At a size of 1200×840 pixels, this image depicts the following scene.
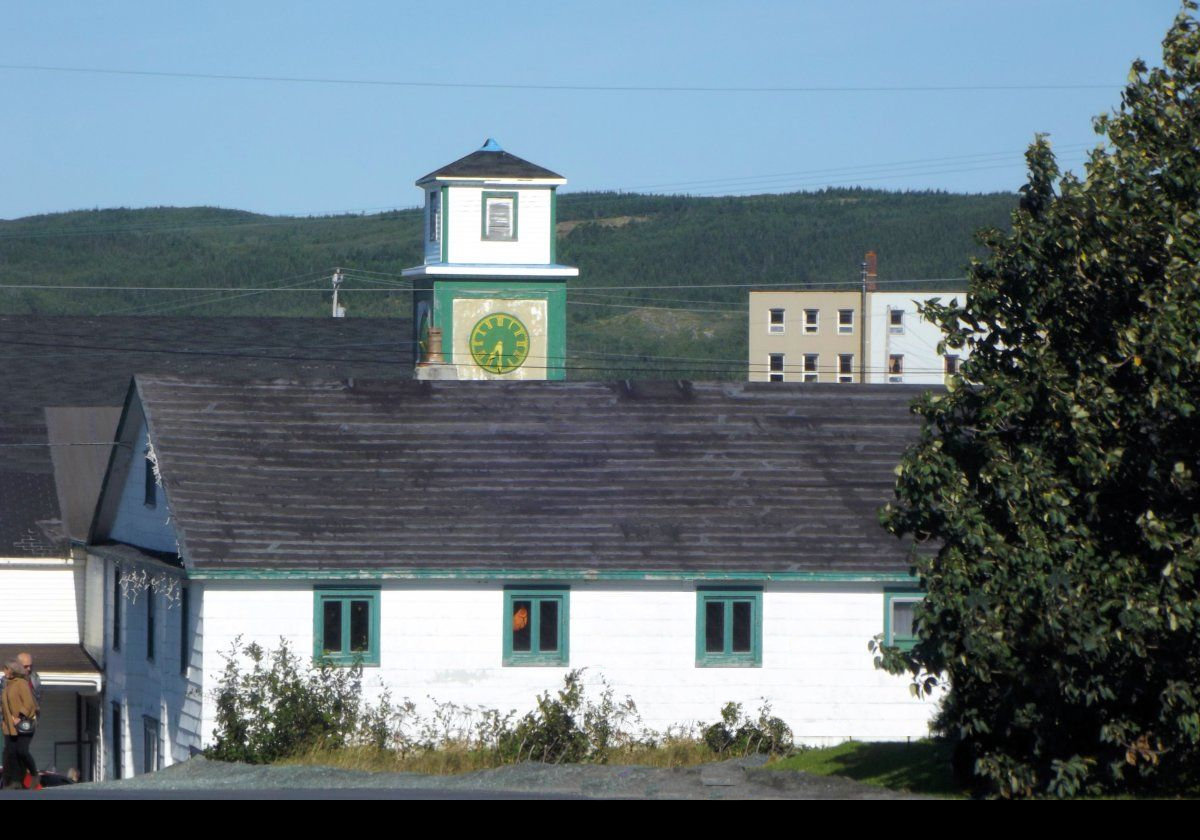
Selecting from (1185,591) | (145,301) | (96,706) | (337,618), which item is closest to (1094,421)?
(1185,591)

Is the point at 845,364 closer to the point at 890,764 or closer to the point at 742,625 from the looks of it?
the point at 742,625

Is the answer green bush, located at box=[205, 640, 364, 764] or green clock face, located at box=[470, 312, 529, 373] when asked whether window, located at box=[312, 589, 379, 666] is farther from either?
green clock face, located at box=[470, 312, 529, 373]

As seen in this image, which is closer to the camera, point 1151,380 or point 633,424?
point 1151,380

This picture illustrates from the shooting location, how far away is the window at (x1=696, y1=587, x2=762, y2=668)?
2452 centimetres

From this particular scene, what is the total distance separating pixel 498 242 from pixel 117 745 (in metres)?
18.9

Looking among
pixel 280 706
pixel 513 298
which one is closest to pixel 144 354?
pixel 513 298

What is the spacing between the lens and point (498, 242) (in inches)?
1729

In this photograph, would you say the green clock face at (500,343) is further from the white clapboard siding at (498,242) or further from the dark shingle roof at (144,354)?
the dark shingle roof at (144,354)

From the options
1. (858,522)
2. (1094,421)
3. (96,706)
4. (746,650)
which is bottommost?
(96,706)

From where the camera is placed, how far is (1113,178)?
47.7ft

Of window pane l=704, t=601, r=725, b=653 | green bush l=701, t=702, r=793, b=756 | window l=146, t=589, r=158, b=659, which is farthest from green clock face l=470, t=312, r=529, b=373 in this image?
green bush l=701, t=702, r=793, b=756

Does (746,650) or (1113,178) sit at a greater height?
(1113,178)
